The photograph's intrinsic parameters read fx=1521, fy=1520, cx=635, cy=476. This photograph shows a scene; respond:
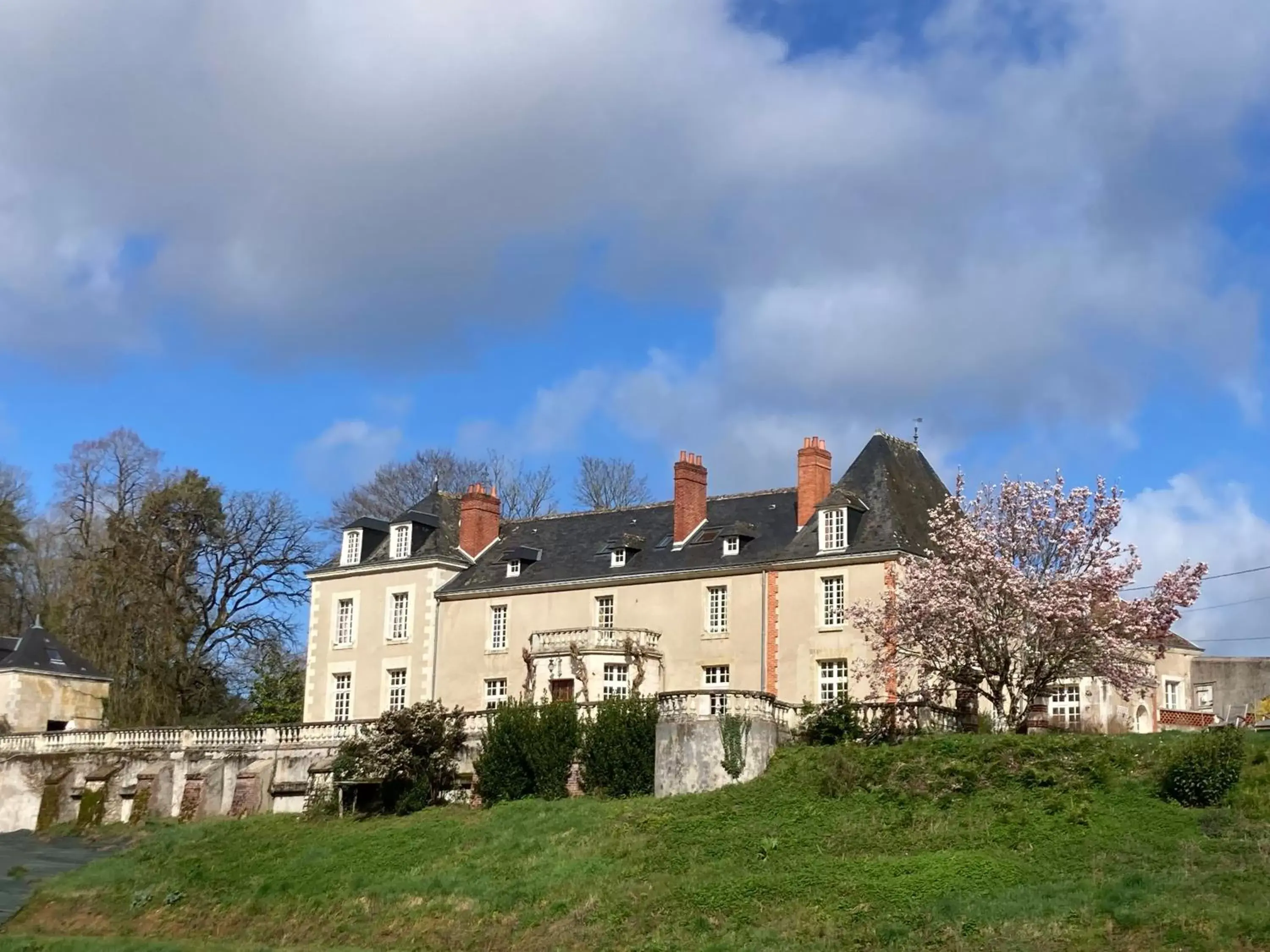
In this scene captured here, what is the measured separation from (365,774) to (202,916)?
19.2ft

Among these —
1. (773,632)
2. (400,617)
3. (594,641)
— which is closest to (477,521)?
(400,617)

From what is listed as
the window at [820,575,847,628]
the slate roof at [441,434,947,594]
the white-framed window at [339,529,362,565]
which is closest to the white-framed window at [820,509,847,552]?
the slate roof at [441,434,947,594]

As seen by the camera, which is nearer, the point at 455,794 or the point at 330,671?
the point at 455,794

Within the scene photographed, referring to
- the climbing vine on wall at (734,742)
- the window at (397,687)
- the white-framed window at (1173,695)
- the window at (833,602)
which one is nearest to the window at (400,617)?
the window at (397,687)

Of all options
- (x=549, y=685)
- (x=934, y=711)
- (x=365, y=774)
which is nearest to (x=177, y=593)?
(x=549, y=685)

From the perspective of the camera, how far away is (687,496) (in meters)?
39.8

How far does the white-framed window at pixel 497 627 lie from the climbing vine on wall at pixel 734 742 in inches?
544

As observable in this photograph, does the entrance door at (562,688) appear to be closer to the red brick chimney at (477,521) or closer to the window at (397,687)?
the window at (397,687)

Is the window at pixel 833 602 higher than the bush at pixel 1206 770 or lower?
higher

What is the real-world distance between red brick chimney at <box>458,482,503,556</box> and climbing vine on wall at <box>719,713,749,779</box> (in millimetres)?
17302

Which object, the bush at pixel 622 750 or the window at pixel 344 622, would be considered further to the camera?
the window at pixel 344 622

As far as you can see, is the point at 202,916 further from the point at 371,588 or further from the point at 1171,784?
the point at 371,588

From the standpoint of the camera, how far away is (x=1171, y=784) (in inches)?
875

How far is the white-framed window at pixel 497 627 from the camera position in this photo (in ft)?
133
